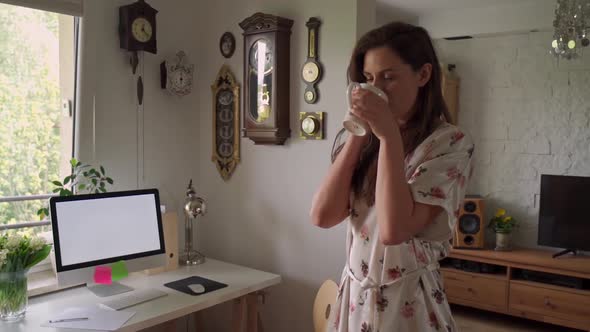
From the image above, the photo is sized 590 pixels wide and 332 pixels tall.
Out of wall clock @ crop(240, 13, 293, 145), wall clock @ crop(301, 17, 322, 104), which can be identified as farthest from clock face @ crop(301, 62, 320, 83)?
wall clock @ crop(240, 13, 293, 145)

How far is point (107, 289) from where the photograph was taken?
1900 mm

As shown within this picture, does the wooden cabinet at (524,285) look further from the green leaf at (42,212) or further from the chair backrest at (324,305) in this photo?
the green leaf at (42,212)

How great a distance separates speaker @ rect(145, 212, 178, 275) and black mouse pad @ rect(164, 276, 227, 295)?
0.54 ft

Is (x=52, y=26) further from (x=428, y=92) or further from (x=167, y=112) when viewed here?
(x=428, y=92)

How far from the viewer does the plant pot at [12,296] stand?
1.59 m

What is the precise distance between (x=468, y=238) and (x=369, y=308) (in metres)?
3.11

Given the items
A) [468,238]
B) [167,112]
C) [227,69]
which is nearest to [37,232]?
[167,112]

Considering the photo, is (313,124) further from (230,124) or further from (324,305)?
(324,305)

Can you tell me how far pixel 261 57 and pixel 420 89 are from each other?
1.27 m

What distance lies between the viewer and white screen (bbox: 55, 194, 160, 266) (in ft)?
5.80

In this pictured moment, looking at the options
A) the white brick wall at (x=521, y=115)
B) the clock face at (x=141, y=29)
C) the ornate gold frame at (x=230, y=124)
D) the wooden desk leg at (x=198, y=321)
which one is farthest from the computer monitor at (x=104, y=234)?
the white brick wall at (x=521, y=115)

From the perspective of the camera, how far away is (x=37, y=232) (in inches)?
82.9

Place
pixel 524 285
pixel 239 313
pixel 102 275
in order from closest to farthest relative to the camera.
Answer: pixel 102 275, pixel 239 313, pixel 524 285

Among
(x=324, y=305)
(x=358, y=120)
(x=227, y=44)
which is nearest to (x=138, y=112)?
(x=227, y=44)
